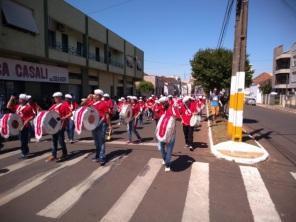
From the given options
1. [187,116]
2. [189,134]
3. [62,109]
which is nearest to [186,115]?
[187,116]

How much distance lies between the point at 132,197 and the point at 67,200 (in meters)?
1.15

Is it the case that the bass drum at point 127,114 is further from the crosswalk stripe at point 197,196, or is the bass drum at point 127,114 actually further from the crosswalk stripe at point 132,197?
the crosswalk stripe at point 197,196

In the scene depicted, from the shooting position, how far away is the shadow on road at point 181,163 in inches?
283

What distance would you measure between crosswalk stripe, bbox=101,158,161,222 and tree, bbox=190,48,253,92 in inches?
537

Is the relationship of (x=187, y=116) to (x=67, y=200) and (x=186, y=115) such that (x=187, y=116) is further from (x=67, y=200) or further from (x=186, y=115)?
(x=67, y=200)

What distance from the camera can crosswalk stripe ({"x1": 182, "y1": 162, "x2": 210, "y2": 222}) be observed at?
453 centimetres

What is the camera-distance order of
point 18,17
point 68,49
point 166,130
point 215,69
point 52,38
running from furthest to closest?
point 68,49 → point 52,38 → point 215,69 → point 18,17 → point 166,130

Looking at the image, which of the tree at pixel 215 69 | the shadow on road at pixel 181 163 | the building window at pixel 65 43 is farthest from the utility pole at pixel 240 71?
the building window at pixel 65 43

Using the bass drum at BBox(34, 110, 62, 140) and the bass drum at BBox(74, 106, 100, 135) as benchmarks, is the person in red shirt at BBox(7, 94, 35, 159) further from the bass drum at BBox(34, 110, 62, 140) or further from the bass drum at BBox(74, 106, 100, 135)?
the bass drum at BBox(74, 106, 100, 135)

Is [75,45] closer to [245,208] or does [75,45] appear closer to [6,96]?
[6,96]

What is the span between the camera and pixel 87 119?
728 cm

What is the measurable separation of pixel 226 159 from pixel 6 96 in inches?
580

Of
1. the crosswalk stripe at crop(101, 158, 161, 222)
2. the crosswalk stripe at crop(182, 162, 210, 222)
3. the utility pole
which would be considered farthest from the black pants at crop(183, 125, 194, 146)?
the crosswalk stripe at crop(101, 158, 161, 222)

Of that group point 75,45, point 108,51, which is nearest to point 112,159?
point 75,45
